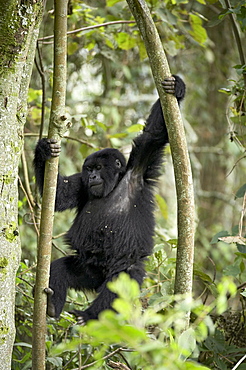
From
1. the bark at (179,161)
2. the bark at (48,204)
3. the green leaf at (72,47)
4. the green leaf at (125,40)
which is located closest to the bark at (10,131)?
the bark at (48,204)

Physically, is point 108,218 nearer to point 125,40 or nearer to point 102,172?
point 102,172

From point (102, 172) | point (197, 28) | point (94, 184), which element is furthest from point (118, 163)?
point (197, 28)

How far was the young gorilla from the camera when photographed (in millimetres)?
A: 3662

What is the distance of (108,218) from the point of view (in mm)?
3844

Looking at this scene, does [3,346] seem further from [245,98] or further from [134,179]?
[245,98]

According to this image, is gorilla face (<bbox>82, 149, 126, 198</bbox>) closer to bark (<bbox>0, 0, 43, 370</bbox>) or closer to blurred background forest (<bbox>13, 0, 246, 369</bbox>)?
blurred background forest (<bbox>13, 0, 246, 369</bbox>)

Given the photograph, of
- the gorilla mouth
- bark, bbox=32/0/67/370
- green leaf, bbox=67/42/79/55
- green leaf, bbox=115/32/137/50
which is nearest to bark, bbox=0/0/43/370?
bark, bbox=32/0/67/370

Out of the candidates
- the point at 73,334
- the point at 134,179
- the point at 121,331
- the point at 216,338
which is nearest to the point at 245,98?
the point at 134,179

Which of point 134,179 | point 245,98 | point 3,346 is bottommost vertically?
point 3,346

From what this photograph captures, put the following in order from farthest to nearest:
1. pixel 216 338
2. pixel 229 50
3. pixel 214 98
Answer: pixel 214 98
pixel 229 50
pixel 216 338

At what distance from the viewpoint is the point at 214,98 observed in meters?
9.22

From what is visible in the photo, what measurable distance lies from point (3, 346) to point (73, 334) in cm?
136

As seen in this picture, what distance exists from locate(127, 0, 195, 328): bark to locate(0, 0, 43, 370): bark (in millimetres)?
717

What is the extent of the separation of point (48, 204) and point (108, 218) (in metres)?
1.14
